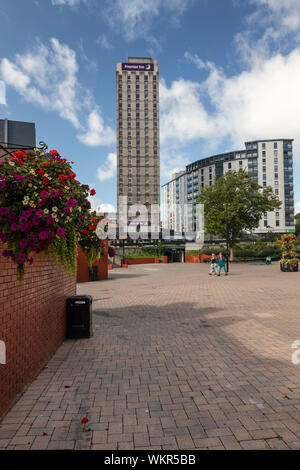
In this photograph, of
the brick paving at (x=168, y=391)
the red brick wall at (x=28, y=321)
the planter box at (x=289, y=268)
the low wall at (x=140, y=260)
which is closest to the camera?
the brick paving at (x=168, y=391)

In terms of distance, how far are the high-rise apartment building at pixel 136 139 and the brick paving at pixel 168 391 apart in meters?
87.3

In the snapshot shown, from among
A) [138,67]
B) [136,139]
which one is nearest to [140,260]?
[136,139]

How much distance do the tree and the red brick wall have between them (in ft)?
108

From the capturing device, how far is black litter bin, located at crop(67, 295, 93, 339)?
21.7 ft

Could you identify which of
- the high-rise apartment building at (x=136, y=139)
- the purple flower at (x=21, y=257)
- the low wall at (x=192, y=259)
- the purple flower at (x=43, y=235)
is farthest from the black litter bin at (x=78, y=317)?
the high-rise apartment building at (x=136, y=139)

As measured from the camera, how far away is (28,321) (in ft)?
14.0

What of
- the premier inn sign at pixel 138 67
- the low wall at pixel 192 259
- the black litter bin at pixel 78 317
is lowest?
the low wall at pixel 192 259

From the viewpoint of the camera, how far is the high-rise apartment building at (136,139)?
94.1 m

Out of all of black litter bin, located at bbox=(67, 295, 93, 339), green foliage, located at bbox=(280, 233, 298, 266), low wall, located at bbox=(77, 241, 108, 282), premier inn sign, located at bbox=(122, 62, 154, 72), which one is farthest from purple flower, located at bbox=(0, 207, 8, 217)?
premier inn sign, located at bbox=(122, 62, 154, 72)

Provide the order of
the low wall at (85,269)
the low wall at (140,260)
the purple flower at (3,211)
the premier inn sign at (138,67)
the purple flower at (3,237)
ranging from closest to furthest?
the purple flower at (3,211)
the purple flower at (3,237)
the low wall at (85,269)
the low wall at (140,260)
the premier inn sign at (138,67)

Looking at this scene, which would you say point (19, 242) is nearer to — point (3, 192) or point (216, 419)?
point (3, 192)

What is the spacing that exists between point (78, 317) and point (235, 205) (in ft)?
109

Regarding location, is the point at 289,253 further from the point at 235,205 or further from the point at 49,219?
the point at 49,219

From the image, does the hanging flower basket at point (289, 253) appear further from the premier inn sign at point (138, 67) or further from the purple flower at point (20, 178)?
the premier inn sign at point (138, 67)
